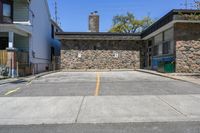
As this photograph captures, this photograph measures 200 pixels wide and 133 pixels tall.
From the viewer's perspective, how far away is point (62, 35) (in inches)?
1262

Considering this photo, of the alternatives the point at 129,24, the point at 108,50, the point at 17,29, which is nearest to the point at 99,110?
the point at 17,29

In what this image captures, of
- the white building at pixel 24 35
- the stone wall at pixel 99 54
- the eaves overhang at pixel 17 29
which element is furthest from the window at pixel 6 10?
the stone wall at pixel 99 54

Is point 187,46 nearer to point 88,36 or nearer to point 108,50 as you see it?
point 108,50

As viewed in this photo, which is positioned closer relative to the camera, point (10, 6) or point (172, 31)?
point (172, 31)

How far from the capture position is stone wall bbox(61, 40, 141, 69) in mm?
32500

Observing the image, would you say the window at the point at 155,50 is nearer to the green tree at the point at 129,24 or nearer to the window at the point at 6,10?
the window at the point at 6,10

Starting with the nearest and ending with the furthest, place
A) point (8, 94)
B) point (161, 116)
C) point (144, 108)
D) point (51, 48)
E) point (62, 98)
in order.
→ point (161, 116) < point (144, 108) < point (62, 98) < point (8, 94) < point (51, 48)

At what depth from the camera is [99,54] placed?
3269cm

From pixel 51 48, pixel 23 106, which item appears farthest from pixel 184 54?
pixel 51 48

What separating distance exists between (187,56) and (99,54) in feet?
41.5

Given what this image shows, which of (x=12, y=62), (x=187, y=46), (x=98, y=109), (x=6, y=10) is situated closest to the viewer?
(x=98, y=109)

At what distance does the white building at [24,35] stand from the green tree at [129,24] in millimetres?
29670

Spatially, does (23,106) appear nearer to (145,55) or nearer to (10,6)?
(10,6)

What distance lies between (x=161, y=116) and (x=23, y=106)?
4423 mm
